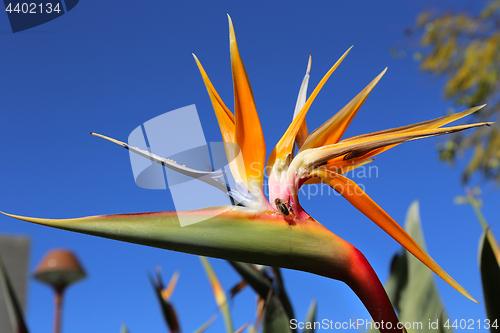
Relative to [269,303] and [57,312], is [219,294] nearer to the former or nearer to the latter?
[269,303]

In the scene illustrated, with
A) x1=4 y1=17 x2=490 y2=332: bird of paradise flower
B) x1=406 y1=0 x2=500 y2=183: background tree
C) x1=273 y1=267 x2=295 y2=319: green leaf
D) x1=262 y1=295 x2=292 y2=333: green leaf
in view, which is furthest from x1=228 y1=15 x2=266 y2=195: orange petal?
x1=406 y1=0 x2=500 y2=183: background tree

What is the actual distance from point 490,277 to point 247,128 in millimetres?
351

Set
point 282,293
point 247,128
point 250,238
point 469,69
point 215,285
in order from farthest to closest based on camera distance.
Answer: point 469,69 → point 215,285 → point 282,293 → point 247,128 → point 250,238

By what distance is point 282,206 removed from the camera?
399mm

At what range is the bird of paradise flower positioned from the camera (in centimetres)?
34

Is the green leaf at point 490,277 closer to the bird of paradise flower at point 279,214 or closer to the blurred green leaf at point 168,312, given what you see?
the bird of paradise flower at point 279,214

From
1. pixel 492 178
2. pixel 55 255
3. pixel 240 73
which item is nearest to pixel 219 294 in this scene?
pixel 240 73

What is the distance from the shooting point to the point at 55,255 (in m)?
2.19

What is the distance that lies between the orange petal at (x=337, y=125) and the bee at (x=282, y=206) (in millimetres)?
94

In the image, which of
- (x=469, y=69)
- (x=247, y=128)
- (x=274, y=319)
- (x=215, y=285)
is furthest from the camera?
(x=469, y=69)

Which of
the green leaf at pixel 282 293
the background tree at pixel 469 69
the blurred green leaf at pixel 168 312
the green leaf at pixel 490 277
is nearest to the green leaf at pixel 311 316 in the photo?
Result: the green leaf at pixel 282 293

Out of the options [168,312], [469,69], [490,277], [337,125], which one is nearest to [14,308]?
[168,312]

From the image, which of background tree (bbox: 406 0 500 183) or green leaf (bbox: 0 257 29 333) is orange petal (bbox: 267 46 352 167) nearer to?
green leaf (bbox: 0 257 29 333)

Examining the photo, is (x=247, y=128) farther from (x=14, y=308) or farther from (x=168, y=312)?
(x=168, y=312)
